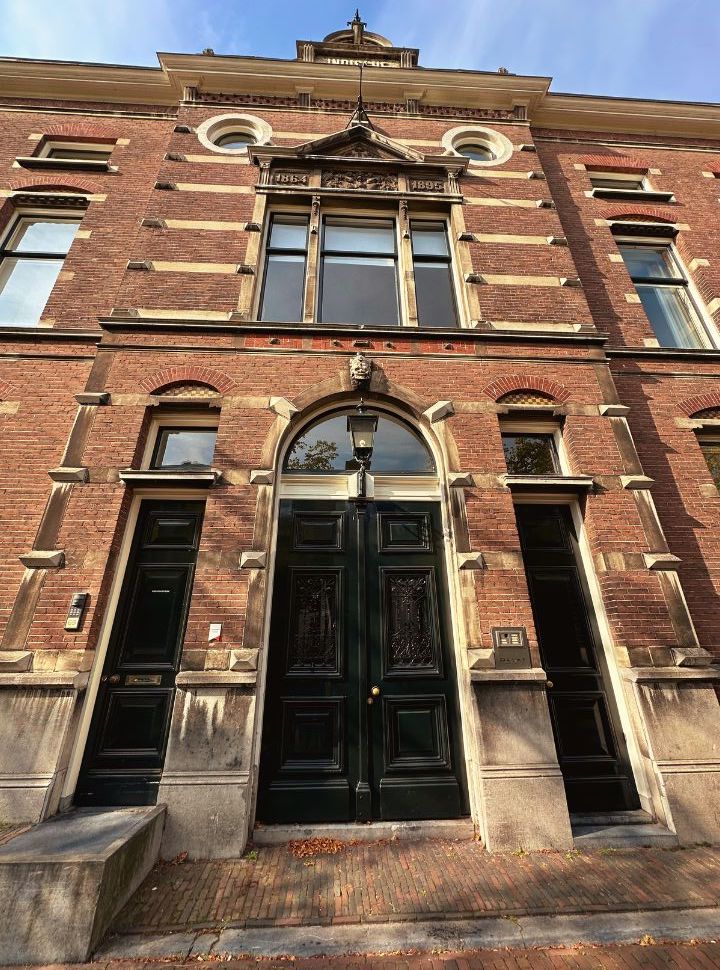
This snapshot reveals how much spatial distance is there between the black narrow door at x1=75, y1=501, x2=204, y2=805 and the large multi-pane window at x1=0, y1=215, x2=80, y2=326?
438 centimetres

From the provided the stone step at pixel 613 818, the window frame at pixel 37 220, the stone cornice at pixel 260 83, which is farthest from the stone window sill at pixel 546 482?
the stone cornice at pixel 260 83

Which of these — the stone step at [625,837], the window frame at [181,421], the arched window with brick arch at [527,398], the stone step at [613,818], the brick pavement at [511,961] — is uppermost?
the arched window with brick arch at [527,398]

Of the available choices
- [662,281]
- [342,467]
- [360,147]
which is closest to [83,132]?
[360,147]

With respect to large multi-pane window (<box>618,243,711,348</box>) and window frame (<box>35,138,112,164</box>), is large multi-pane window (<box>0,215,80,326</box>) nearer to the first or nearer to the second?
window frame (<box>35,138,112,164</box>)

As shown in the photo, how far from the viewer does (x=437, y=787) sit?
4.43 m

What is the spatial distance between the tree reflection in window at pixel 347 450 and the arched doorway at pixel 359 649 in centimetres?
2

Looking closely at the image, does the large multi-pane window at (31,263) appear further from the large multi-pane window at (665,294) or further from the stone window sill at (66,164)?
the large multi-pane window at (665,294)

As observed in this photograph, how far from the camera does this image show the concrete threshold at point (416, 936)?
2.75m

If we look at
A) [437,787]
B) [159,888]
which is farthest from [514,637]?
[159,888]

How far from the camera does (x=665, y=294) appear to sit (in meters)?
8.12

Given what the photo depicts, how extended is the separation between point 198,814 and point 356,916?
1661mm

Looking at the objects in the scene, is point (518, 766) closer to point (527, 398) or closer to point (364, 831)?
point (364, 831)

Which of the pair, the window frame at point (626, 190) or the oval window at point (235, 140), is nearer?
the oval window at point (235, 140)

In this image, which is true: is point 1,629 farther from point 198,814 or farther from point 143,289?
point 143,289
